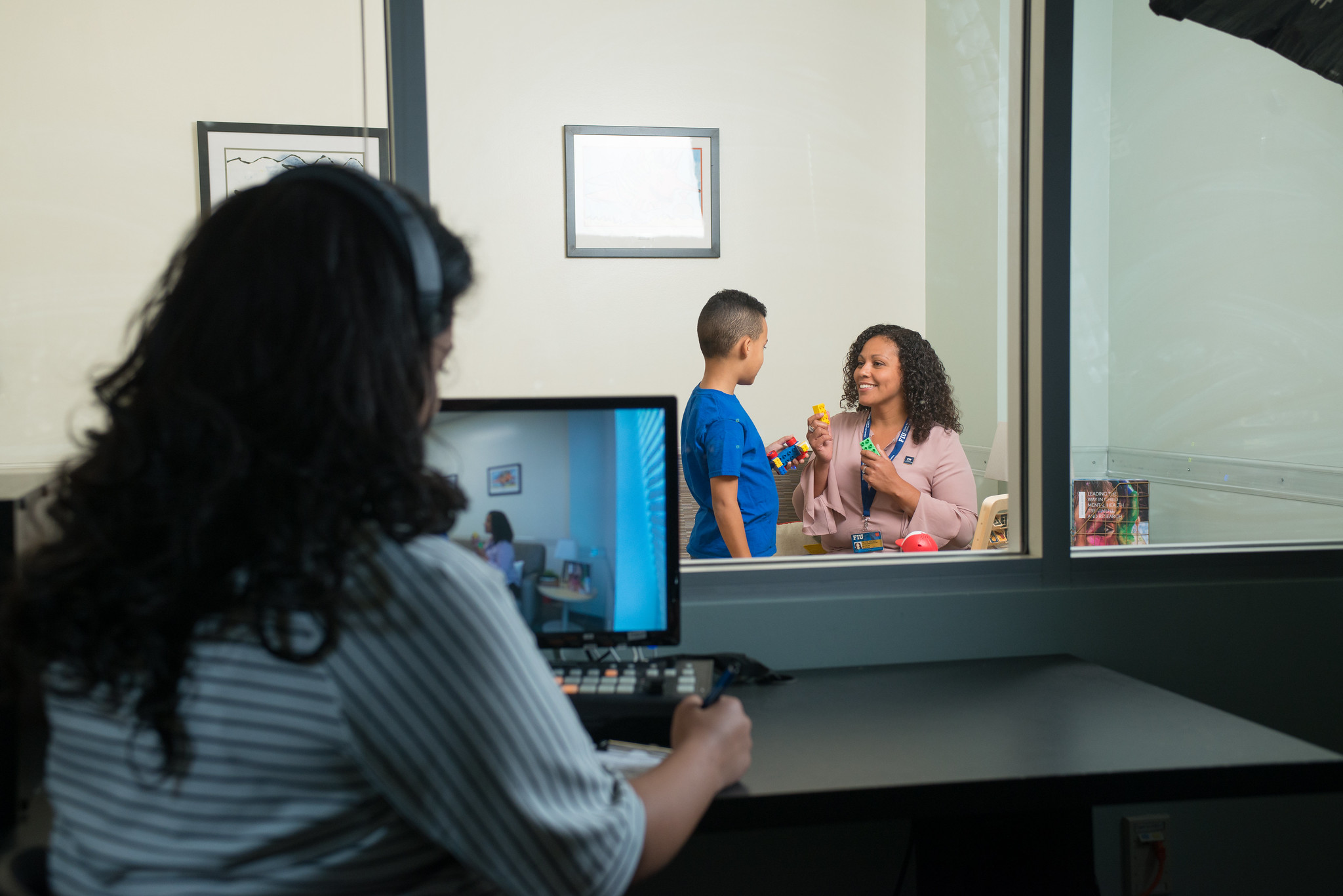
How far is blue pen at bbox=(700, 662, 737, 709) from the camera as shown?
3.16 ft

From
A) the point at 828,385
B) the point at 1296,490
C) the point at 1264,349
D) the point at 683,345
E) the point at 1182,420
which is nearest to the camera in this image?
the point at 1296,490

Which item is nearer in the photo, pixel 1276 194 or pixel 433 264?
pixel 433 264

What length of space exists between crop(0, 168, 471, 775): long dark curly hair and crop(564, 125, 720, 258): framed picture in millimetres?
1966

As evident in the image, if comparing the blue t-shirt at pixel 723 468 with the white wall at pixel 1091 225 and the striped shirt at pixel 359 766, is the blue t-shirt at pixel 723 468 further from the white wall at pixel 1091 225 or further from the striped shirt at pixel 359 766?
the striped shirt at pixel 359 766

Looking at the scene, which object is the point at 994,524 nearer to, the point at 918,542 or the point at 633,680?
the point at 918,542

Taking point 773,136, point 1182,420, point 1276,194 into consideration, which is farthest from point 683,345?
point 1276,194

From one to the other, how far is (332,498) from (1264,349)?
2.31m

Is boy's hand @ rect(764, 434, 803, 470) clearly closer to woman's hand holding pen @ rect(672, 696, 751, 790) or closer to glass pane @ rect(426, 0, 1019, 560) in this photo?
glass pane @ rect(426, 0, 1019, 560)

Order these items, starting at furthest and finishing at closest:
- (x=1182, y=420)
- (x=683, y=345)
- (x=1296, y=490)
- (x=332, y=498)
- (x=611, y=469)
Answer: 1. (x=683, y=345)
2. (x=1182, y=420)
3. (x=1296, y=490)
4. (x=611, y=469)
5. (x=332, y=498)

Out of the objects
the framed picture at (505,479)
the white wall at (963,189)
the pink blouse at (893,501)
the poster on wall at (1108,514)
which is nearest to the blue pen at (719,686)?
the framed picture at (505,479)

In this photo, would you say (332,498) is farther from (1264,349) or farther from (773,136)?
(773,136)

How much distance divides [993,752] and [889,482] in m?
1.44

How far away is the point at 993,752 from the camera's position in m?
Answer: 0.97

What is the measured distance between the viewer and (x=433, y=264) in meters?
0.63
